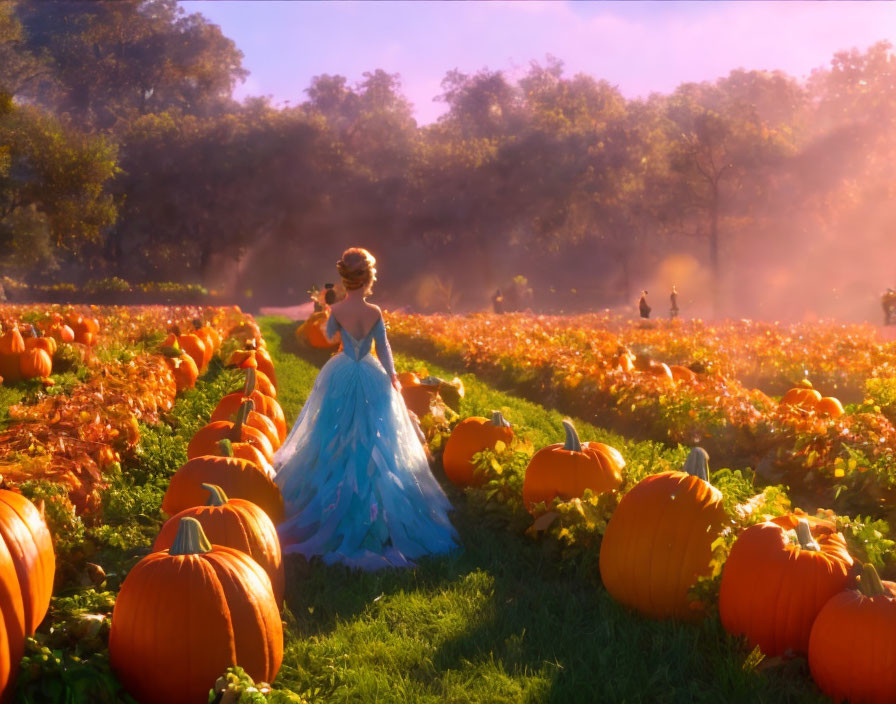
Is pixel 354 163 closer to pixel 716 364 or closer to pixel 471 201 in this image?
pixel 471 201

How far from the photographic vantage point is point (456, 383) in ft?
35.6

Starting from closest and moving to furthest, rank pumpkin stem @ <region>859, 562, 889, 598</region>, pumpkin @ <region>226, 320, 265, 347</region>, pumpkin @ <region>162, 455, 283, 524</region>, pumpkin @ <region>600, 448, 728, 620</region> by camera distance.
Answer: pumpkin stem @ <region>859, 562, 889, 598</region> → pumpkin @ <region>600, 448, 728, 620</region> → pumpkin @ <region>162, 455, 283, 524</region> → pumpkin @ <region>226, 320, 265, 347</region>

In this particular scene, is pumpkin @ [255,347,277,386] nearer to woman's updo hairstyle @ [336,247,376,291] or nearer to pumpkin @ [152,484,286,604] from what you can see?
woman's updo hairstyle @ [336,247,376,291]

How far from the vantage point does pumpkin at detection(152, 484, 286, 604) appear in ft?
14.5

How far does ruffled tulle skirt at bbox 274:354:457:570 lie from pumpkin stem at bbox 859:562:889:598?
2735 mm

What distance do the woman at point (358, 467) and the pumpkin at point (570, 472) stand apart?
681 mm

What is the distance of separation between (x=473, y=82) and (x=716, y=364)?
6090 centimetres

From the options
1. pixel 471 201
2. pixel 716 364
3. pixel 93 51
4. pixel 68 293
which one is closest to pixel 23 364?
pixel 716 364

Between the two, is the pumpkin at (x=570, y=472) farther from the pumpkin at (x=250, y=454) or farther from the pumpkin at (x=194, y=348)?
the pumpkin at (x=194, y=348)

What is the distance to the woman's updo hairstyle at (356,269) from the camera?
20.5ft

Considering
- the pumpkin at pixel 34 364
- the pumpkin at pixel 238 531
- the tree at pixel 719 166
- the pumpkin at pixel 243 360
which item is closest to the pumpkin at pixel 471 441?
→ the pumpkin at pixel 238 531

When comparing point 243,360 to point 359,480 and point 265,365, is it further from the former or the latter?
point 359,480

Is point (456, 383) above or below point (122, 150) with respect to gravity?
below

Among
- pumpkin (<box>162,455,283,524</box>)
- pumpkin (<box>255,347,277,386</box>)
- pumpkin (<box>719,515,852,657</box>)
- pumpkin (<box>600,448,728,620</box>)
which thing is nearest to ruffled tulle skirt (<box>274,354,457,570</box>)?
pumpkin (<box>162,455,283,524</box>)
